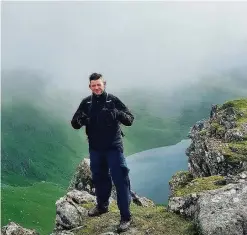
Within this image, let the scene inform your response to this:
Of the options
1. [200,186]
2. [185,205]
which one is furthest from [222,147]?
[185,205]

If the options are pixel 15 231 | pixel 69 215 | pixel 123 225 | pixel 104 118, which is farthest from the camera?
pixel 15 231

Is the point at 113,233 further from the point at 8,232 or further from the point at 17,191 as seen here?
the point at 17,191

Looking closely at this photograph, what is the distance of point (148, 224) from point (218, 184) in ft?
15.4

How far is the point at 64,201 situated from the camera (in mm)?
19469

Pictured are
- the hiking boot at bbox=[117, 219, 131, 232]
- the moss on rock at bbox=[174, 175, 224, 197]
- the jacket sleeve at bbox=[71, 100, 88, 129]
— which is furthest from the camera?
the moss on rock at bbox=[174, 175, 224, 197]

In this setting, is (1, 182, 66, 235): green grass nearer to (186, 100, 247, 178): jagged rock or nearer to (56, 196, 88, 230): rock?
(186, 100, 247, 178): jagged rock

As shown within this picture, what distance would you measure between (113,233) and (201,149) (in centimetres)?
1711

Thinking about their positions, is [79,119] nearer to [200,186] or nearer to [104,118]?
[104,118]

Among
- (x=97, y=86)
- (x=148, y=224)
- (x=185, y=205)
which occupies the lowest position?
(x=148, y=224)

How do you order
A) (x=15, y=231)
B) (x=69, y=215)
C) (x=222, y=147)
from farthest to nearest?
1. (x=222, y=147)
2. (x=15, y=231)
3. (x=69, y=215)

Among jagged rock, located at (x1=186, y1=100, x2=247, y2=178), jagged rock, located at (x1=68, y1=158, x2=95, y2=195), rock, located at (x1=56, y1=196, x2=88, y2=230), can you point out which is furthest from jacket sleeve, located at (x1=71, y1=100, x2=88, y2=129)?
jagged rock, located at (x1=68, y1=158, x2=95, y2=195)

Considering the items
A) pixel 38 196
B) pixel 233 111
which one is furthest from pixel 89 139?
pixel 38 196

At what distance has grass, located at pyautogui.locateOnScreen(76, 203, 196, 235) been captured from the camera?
53.0 ft

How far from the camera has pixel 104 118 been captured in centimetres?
1580
